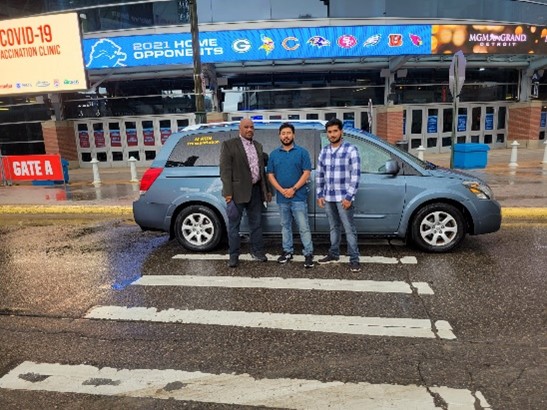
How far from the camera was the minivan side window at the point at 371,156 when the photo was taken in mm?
6023

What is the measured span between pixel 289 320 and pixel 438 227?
2.93m

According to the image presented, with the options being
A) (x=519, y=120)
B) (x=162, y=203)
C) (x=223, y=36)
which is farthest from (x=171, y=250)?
(x=519, y=120)

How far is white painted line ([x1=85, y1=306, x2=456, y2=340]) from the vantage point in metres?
3.85

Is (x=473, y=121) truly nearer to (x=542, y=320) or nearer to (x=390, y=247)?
(x=390, y=247)

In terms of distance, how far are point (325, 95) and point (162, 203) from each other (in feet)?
48.4

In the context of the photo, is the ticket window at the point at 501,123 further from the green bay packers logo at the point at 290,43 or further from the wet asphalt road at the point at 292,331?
the wet asphalt road at the point at 292,331

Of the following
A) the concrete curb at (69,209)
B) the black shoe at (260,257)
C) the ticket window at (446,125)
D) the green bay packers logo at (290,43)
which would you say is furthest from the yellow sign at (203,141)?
the ticket window at (446,125)

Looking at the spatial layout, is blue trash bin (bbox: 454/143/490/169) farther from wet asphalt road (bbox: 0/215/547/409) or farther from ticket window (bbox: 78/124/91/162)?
ticket window (bbox: 78/124/91/162)

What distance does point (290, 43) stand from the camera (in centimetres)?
1659

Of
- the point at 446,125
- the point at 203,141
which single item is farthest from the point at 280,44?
the point at 203,141

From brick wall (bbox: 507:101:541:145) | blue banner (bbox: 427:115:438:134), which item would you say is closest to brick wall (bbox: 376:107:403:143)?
blue banner (bbox: 427:115:438:134)

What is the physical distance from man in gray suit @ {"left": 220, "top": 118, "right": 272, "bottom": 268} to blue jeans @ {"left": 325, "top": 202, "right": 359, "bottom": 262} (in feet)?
2.88

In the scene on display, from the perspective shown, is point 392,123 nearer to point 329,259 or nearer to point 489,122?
point 489,122

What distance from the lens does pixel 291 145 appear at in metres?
5.48
